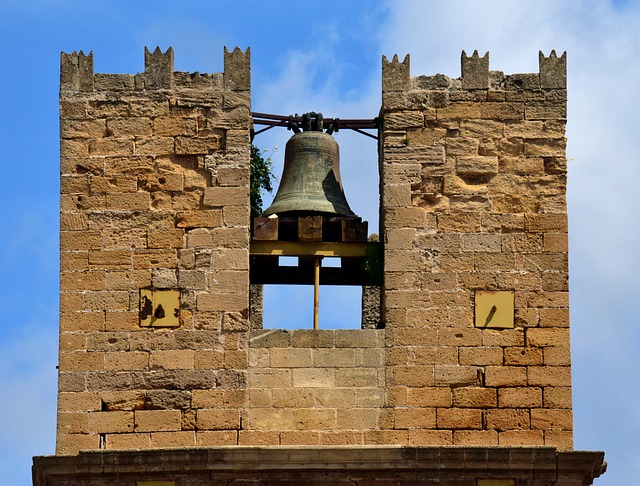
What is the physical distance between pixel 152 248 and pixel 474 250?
2.88 meters

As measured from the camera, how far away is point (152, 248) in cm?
2188

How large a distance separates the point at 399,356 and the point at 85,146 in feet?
11.3

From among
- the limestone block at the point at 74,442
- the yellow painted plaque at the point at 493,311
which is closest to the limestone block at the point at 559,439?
the yellow painted plaque at the point at 493,311

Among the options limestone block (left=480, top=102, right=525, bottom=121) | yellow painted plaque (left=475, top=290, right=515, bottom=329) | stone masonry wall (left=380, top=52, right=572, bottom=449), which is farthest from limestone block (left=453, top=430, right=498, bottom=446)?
limestone block (left=480, top=102, right=525, bottom=121)

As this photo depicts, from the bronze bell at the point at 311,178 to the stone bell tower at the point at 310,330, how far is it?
0.47m

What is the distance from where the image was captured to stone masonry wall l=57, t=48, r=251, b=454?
21.5 metres

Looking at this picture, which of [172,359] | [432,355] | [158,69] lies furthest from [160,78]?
[432,355]

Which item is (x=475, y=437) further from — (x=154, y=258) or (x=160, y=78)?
(x=160, y=78)

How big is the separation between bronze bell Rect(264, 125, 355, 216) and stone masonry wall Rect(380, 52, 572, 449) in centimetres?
79

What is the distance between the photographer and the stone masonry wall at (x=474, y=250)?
21484 mm

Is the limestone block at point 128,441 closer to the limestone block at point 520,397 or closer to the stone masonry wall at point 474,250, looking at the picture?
the stone masonry wall at point 474,250

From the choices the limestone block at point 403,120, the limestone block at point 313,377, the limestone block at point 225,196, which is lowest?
the limestone block at point 313,377

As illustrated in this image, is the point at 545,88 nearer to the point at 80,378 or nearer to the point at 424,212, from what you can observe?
the point at 424,212

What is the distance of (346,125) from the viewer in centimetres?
2295
